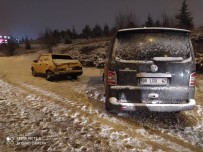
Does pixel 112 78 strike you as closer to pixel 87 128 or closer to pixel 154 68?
pixel 154 68

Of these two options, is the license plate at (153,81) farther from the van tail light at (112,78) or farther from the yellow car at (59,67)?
the yellow car at (59,67)

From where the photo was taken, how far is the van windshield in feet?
18.3

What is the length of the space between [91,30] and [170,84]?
69.9 meters

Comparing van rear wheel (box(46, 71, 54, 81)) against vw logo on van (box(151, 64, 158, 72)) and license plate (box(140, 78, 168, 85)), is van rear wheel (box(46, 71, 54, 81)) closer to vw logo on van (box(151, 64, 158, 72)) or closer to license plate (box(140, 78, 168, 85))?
license plate (box(140, 78, 168, 85))

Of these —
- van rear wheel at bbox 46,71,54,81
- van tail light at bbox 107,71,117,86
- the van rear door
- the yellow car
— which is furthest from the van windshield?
van rear wheel at bbox 46,71,54,81

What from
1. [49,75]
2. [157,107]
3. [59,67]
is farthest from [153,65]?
[49,75]

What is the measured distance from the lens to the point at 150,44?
221 inches

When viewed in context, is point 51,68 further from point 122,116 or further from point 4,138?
point 4,138

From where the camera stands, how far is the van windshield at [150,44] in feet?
18.3

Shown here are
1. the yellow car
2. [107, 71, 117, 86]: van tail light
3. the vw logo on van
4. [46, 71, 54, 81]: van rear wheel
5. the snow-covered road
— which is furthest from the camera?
[46, 71, 54, 81]: van rear wheel

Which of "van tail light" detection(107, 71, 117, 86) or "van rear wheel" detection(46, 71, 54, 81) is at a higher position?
"van tail light" detection(107, 71, 117, 86)

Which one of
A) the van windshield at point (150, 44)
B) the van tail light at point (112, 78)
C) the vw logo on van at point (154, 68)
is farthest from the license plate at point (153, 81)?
the van tail light at point (112, 78)

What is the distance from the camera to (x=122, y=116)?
22.1ft

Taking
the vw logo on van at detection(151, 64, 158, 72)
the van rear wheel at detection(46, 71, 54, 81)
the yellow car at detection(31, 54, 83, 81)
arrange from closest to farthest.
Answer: the vw logo on van at detection(151, 64, 158, 72)
the yellow car at detection(31, 54, 83, 81)
the van rear wheel at detection(46, 71, 54, 81)
